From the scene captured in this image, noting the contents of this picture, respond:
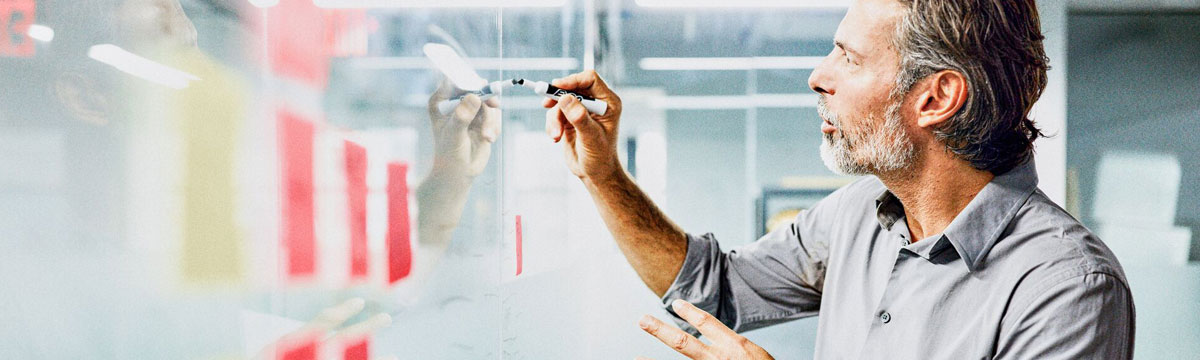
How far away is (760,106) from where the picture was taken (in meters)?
1.79

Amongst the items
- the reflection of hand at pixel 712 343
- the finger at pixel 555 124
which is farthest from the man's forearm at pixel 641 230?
the reflection of hand at pixel 712 343

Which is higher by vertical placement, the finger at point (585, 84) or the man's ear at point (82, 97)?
the finger at point (585, 84)

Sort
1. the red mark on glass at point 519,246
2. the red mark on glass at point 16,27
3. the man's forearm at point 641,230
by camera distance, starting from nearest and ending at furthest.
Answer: the red mark on glass at point 16,27 < the man's forearm at point 641,230 < the red mark on glass at point 519,246

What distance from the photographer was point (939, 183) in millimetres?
801

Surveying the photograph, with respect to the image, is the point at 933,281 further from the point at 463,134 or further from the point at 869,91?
the point at 463,134

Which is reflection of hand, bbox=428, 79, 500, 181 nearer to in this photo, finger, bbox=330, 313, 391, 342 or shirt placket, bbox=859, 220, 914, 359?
finger, bbox=330, 313, 391, 342

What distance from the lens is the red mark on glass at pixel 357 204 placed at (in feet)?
1.50

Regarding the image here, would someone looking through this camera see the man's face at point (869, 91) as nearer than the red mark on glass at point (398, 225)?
No

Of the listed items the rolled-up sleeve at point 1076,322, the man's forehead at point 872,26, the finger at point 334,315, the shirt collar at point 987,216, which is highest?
the man's forehead at point 872,26

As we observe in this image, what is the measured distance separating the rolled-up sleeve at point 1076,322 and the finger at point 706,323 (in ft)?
0.85

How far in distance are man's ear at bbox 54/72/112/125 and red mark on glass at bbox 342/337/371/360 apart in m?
0.24

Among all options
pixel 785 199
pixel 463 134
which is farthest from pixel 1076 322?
pixel 785 199

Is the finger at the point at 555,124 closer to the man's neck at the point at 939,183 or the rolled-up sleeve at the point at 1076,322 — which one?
the man's neck at the point at 939,183

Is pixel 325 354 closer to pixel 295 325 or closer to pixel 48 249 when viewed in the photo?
→ pixel 295 325
